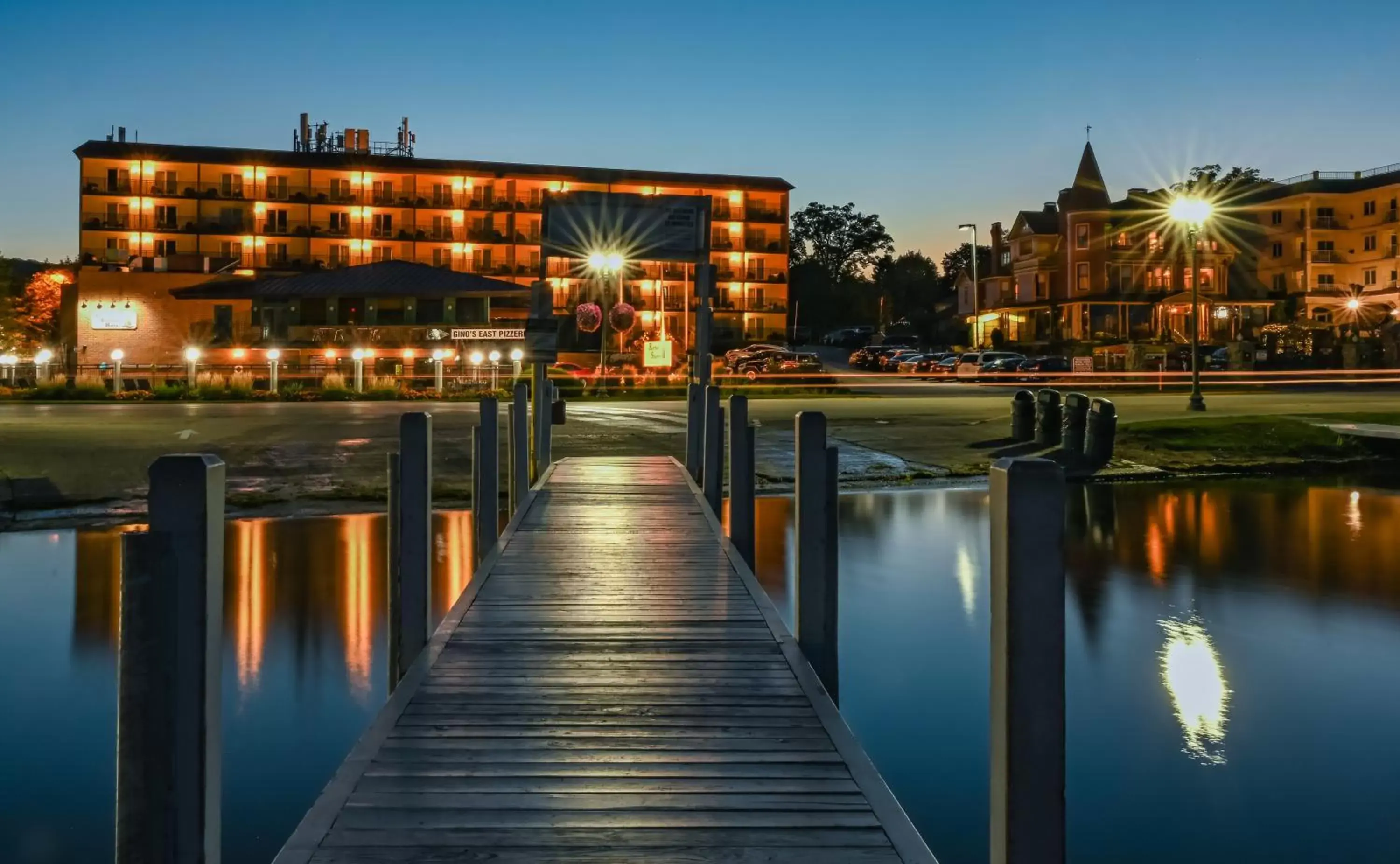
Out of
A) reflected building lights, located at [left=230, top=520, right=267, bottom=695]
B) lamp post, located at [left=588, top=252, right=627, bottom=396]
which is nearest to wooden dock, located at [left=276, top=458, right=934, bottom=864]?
reflected building lights, located at [left=230, top=520, right=267, bottom=695]

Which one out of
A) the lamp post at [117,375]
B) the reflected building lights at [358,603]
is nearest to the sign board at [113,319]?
the lamp post at [117,375]

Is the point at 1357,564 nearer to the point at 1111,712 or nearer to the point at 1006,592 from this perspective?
the point at 1111,712

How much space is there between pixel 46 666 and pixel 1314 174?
325 feet

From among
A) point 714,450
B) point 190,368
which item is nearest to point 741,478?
point 714,450

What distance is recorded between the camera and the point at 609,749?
5402 millimetres

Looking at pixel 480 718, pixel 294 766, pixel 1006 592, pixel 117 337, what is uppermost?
pixel 117 337

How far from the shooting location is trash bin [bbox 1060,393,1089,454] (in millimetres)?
24062

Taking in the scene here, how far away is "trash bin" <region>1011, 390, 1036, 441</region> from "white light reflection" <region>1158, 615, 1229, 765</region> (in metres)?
15.2

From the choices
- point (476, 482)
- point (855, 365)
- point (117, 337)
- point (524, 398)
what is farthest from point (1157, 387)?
point (117, 337)

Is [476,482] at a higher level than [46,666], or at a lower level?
higher

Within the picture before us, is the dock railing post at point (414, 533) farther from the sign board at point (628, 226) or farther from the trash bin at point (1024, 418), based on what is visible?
the trash bin at point (1024, 418)

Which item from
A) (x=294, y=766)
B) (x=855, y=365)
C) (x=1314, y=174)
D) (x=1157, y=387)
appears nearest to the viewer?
(x=294, y=766)

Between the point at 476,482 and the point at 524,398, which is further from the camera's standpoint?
the point at 524,398

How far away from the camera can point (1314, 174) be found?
93000mm
